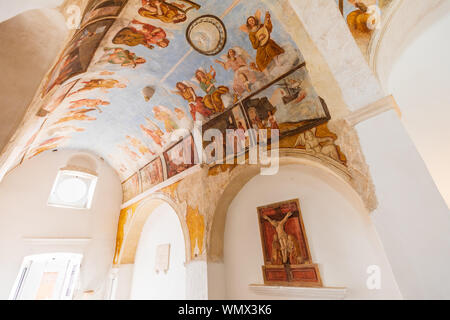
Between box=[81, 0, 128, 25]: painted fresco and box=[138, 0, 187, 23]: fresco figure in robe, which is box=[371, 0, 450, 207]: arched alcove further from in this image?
box=[81, 0, 128, 25]: painted fresco

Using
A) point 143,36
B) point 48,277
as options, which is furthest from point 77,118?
point 48,277

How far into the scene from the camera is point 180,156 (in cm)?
796

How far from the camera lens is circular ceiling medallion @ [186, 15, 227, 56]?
4.67 meters

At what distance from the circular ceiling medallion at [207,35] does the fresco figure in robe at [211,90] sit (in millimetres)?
521

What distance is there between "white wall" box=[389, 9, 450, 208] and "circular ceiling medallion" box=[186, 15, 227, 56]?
11.3 ft

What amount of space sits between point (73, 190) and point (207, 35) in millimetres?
10190

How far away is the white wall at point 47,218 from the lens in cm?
855

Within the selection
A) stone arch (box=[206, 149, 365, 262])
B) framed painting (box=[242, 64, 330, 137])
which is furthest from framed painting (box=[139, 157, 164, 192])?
framed painting (box=[242, 64, 330, 137])

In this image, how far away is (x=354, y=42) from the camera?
2.63m

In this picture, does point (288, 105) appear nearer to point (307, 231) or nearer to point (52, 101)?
point (307, 231)

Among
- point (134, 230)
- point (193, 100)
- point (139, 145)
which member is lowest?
point (134, 230)

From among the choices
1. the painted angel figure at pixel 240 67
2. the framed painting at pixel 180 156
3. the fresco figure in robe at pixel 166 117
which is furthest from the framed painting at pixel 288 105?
the fresco figure in robe at pixel 166 117
